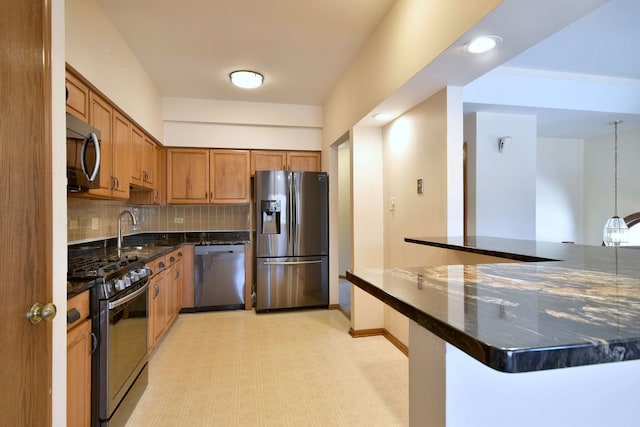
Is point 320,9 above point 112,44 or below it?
above

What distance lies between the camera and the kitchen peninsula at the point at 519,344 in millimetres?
430

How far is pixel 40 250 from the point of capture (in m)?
0.99

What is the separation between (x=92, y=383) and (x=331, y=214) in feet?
9.27

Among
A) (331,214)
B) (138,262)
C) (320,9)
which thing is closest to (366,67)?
(320,9)

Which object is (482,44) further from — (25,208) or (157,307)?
(157,307)

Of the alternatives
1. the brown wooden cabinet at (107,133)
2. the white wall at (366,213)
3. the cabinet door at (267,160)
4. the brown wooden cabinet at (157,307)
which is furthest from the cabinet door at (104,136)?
the white wall at (366,213)

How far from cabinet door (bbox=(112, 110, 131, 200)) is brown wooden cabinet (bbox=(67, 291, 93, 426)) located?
1243 millimetres

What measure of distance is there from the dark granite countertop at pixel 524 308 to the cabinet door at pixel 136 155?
8.93 ft

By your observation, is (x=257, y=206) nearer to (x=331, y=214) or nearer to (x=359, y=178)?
(x=331, y=214)

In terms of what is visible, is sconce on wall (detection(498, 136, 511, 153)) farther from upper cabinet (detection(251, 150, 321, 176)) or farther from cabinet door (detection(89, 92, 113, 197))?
cabinet door (detection(89, 92, 113, 197))

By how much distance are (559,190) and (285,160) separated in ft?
12.7

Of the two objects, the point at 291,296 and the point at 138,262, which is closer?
the point at 138,262

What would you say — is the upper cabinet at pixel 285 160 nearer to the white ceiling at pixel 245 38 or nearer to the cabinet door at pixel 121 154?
the white ceiling at pixel 245 38

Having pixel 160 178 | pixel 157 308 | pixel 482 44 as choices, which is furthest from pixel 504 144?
pixel 160 178
